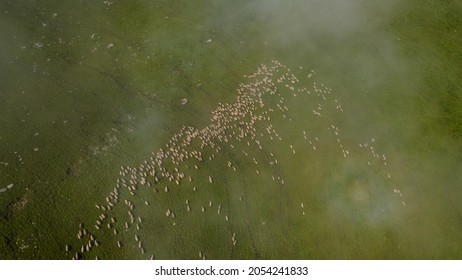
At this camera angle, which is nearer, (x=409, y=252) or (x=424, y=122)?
(x=409, y=252)

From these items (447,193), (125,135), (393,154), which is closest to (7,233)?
(125,135)

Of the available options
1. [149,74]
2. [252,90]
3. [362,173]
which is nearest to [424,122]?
[362,173]

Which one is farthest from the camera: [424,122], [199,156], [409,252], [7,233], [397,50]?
[397,50]

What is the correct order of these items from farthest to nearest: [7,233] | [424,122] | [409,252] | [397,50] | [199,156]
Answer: [397,50] → [424,122] → [199,156] → [409,252] → [7,233]

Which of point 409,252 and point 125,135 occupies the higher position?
point 125,135

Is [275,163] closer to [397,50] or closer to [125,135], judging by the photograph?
[125,135]

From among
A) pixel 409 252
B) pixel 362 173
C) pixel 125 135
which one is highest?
pixel 125 135
